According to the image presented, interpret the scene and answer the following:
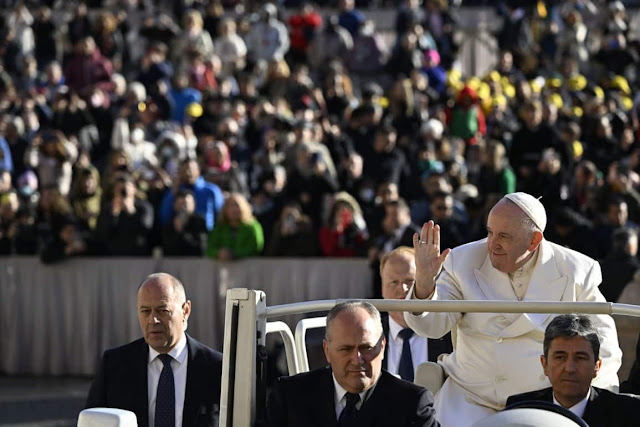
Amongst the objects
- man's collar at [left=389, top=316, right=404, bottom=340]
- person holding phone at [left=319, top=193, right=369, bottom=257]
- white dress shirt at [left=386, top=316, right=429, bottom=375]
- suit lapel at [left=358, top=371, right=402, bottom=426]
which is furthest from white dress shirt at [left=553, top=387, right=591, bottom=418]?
person holding phone at [left=319, top=193, right=369, bottom=257]

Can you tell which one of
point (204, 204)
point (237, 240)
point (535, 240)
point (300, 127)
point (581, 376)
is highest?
point (300, 127)

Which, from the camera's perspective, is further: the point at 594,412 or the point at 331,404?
the point at 331,404

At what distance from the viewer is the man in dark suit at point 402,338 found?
8.19 m

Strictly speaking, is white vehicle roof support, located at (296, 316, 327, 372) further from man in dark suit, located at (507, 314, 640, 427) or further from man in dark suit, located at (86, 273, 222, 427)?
man in dark suit, located at (507, 314, 640, 427)

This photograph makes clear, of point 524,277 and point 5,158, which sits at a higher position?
point 5,158

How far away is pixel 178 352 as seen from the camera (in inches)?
277

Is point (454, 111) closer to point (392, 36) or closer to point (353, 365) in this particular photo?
point (392, 36)

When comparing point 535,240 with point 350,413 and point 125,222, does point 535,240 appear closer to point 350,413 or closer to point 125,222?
point 350,413

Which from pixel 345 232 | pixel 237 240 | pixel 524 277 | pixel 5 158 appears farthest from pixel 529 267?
pixel 5 158

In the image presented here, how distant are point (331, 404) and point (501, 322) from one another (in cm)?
131

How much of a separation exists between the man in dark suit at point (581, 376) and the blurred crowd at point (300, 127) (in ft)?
18.7

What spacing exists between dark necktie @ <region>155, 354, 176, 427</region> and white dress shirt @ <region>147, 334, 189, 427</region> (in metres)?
0.02

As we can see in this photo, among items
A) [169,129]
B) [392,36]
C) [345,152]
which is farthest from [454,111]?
[392,36]

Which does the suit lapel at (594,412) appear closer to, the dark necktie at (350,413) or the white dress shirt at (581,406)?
the white dress shirt at (581,406)
